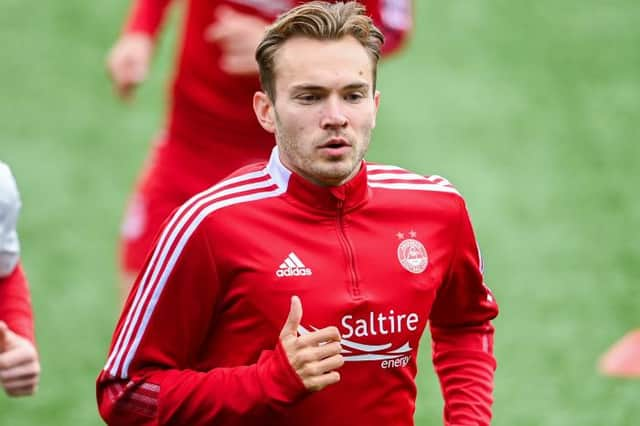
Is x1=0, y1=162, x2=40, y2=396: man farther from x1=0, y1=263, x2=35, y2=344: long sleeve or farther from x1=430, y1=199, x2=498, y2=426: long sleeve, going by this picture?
x1=430, y1=199, x2=498, y2=426: long sleeve

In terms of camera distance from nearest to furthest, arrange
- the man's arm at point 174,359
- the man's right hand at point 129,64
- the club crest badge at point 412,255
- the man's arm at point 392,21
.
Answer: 1. the man's arm at point 174,359
2. the club crest badge at point 412,255
3. the man's arm at point 392,21
4. the man's right hand at point 129,64

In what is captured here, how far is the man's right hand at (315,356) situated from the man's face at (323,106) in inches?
16.5

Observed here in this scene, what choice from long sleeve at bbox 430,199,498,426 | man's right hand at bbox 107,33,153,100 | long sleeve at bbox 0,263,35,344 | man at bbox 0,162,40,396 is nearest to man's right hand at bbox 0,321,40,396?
man at bbox 0,162,40,396

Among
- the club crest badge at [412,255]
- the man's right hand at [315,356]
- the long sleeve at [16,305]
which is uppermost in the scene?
the club crest badge at [412,255]

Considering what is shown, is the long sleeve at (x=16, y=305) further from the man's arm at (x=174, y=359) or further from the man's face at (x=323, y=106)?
the man's face at (x=323, y=106)

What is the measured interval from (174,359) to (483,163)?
18.7 feet

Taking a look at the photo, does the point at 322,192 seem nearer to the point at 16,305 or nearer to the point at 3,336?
the point at 3,336

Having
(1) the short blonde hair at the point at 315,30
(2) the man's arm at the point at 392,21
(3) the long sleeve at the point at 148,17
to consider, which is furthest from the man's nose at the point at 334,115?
(3) the long sleeve at the point at 148,17

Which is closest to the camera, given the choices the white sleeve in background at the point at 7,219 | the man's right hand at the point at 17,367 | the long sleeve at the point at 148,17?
the man's right hand at the point at 17,367

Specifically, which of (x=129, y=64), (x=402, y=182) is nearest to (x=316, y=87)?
(x=402, y=182)

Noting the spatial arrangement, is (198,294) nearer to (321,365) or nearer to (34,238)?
(321,365)

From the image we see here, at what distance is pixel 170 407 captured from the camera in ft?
11.2

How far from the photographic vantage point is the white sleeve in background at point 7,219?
159 inches

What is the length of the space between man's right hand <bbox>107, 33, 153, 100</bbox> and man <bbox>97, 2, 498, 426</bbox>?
214cm
